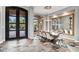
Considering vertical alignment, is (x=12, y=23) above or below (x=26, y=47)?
above

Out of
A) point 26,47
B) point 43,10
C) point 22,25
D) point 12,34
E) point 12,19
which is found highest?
point 43,10

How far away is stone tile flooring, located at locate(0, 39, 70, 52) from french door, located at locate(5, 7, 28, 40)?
0.15 m

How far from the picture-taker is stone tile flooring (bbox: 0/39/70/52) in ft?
8.96

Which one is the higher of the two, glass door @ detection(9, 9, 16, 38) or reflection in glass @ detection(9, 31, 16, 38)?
glass door @ detection(9, 9, 16, 38)

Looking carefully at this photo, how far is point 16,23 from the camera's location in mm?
2869

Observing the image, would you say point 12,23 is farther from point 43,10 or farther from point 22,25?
point 43,10

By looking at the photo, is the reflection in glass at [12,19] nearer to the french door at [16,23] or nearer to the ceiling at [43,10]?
the french door at [16,23]

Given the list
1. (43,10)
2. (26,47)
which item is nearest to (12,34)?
(26,47)

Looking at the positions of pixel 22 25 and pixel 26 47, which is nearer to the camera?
pixel 26 47

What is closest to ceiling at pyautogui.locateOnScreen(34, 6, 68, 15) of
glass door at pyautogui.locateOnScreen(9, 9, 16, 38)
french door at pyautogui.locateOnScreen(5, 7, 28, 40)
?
french door at pyautogui.locateOnScreen(5, 7, 28, 40)

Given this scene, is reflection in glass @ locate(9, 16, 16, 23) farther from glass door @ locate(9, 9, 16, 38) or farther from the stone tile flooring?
the stone tile flooring

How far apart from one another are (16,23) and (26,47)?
0.65 m

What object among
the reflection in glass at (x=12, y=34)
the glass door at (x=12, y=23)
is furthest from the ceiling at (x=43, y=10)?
the reflection in glass at (x=12, y=34)
